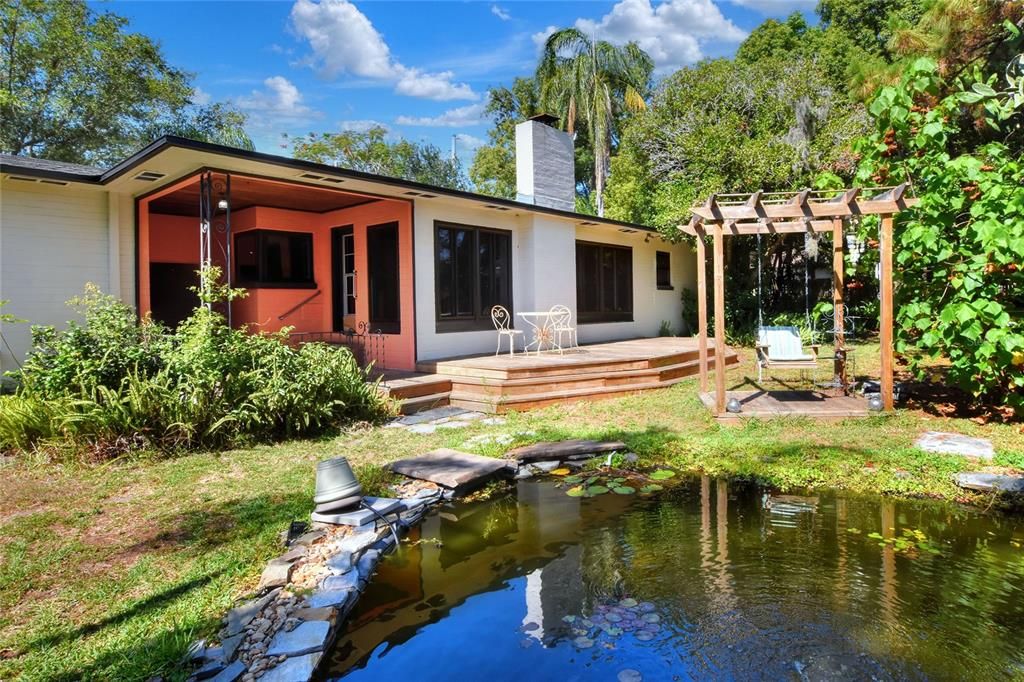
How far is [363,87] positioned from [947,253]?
1552 inches

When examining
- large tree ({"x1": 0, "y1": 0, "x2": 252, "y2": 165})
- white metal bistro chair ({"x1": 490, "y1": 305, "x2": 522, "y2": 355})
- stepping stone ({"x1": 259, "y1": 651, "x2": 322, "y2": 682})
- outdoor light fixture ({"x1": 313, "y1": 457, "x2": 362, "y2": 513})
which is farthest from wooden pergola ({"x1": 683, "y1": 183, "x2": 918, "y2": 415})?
large tree ({"x1": 0, "y1": 0, "x2": 252, "y2": 165})

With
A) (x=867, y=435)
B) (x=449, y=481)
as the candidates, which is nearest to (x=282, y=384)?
(x=449, y=481)

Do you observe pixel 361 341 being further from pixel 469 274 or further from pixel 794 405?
pixel 794 405

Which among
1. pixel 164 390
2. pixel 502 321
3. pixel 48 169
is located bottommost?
pixel 164 390

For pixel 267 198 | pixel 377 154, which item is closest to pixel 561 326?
pixel 267 198

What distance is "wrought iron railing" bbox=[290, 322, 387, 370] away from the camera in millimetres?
9305

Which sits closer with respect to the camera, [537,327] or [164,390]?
[164,390]

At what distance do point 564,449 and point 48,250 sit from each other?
7.12m

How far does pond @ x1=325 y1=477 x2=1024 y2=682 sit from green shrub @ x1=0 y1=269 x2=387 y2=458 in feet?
8.06

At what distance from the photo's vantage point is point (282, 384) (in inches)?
231

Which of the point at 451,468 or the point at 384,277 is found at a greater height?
the point at 384,277

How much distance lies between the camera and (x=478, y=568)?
136 inches

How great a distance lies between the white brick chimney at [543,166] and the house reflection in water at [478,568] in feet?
25.8

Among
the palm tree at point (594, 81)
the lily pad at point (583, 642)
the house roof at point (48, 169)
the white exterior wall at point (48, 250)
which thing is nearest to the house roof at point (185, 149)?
the house roof at point (48, 169)
